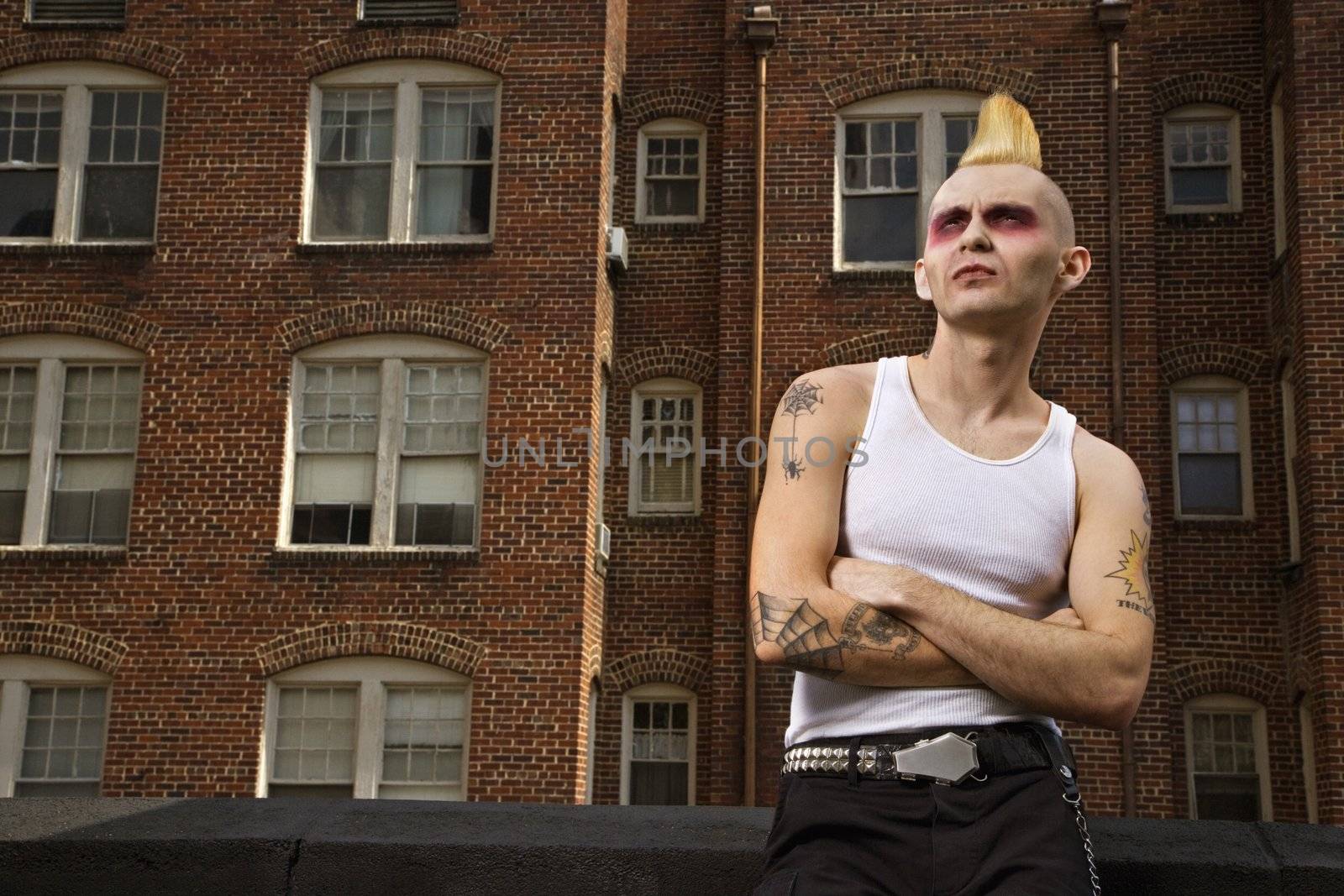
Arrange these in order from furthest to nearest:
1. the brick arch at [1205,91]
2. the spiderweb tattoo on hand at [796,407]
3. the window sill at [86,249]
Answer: the brick arch at [1205,91] → the window sill at [86,249] → the spiderweb tattoo on hand at [796,407]

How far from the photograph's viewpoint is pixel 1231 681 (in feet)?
55.9

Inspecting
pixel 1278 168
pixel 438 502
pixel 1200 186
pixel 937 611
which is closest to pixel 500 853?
pixel 937 611

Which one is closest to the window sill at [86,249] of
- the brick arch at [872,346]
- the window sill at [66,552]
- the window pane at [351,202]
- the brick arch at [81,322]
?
the brick arch at [81,322]

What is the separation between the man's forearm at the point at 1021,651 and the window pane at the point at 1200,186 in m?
17.2

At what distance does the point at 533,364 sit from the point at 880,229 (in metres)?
4.52

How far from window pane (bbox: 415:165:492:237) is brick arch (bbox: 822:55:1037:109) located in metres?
4.40

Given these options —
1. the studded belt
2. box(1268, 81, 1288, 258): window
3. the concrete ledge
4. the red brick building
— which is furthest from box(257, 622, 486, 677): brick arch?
the studded belt

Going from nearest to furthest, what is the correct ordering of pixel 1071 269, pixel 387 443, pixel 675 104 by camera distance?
pixel 1071 269 < pixel 387 443 < pixel 675 104

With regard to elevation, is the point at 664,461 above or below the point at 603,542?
above

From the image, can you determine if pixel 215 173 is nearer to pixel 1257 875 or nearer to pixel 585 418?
pixel 585 418

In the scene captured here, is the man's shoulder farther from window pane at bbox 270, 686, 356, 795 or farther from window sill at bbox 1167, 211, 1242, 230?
window sill at bbox 1167, 211, 1242, 230

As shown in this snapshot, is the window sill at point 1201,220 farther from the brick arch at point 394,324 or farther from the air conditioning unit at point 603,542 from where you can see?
the brick arch at point 394,324

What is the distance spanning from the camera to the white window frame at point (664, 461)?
18.1 m

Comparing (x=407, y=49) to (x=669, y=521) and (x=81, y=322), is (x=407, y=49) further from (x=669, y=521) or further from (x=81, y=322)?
(x=669, y=521)
